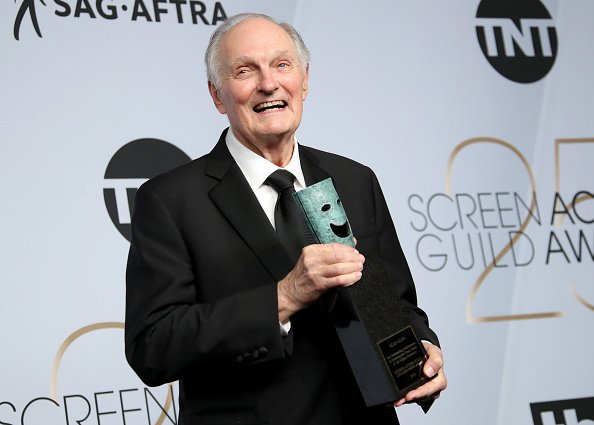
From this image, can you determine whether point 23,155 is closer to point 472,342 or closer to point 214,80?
point 214,80

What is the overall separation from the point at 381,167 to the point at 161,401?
101cm

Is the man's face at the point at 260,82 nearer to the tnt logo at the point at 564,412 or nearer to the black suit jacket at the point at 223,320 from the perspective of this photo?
the black suit jacket at the point at 223,320

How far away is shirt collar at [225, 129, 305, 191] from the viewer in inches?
71.1

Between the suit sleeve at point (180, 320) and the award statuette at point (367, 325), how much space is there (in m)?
0.12

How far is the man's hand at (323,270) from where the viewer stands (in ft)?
4.92

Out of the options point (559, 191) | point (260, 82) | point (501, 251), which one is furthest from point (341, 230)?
point (559, 191)

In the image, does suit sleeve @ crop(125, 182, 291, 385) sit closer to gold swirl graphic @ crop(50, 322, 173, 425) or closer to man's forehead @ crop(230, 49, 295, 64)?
man's forehead @ crop(230, 49, 295, 64)

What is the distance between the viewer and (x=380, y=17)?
323 centimetres

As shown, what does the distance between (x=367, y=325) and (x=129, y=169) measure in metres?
1.41

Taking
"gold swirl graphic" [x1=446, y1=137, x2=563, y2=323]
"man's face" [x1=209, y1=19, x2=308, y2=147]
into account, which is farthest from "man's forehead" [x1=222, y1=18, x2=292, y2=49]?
"gold swirl graphic" [x1=446, y1=137, x2=563, y2=323]

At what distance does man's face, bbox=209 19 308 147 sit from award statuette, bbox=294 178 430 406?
1.03 ft

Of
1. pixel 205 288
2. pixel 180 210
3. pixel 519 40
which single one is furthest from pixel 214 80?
pixel 519 40

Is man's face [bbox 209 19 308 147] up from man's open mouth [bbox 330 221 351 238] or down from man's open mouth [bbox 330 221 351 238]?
up

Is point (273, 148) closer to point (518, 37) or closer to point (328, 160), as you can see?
point (328, 160)
